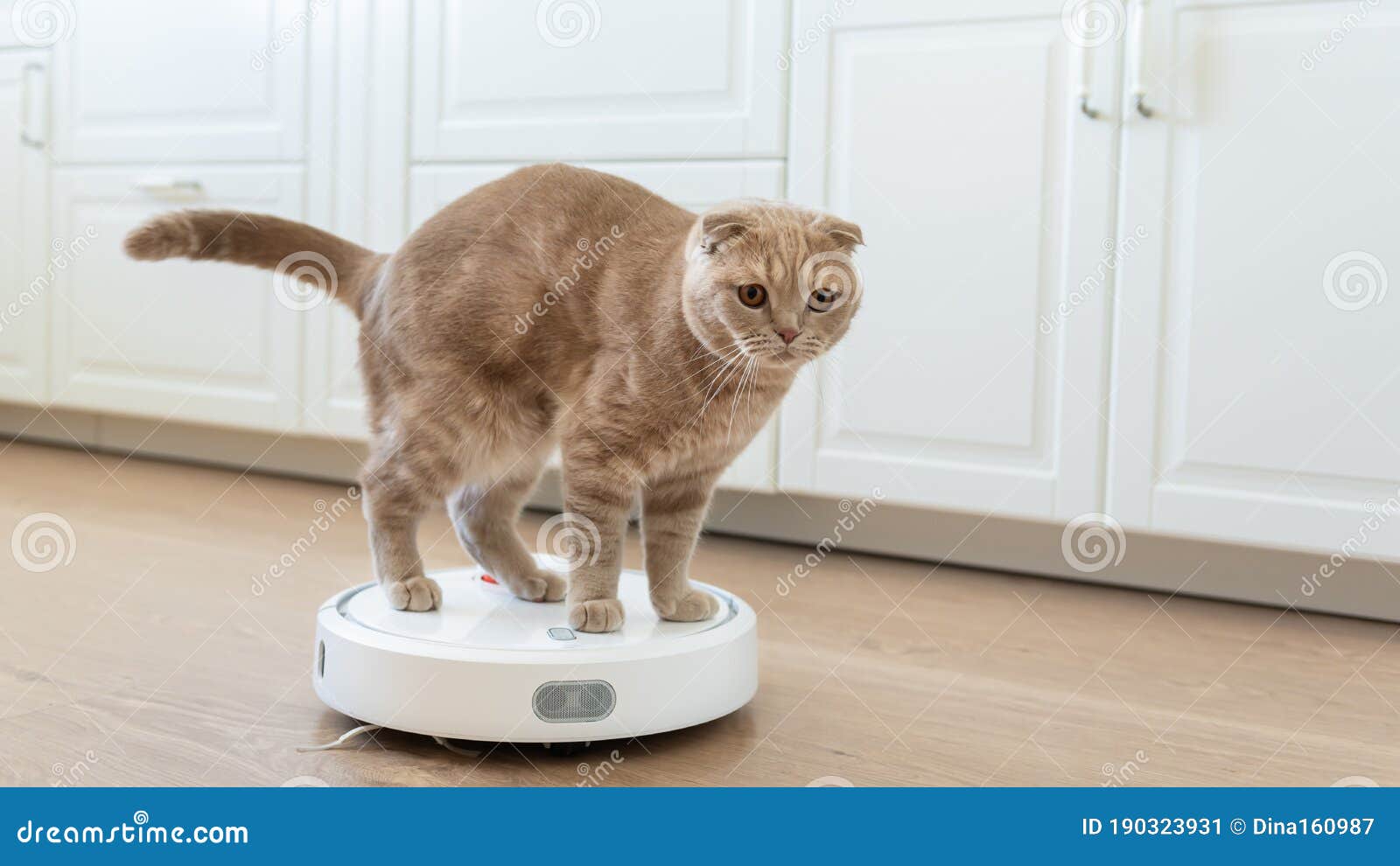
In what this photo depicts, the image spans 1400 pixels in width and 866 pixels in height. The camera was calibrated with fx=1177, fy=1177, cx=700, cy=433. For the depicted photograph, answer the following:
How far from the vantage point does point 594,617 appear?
1.23 metres

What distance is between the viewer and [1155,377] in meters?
1.85

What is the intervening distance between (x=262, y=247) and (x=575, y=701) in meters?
0.63

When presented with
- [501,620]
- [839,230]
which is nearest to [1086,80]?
[839,230]

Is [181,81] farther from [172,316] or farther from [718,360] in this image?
[718,360]

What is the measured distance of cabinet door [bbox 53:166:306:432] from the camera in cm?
259

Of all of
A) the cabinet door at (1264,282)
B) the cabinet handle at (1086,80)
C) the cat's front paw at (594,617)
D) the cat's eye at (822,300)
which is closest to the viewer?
the cat's eye at (822,300)

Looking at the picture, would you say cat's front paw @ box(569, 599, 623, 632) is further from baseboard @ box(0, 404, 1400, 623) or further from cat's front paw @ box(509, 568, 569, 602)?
baseboard @ box(0, 404, 1400, 623)

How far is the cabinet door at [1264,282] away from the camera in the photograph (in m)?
1.71

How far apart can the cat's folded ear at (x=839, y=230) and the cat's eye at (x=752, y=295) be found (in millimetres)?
91

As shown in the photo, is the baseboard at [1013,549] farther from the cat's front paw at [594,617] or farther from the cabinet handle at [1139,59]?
the cat's front paw at [594,617]

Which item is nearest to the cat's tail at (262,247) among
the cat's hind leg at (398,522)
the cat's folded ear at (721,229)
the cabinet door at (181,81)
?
the cat's hind leg at (398,522)

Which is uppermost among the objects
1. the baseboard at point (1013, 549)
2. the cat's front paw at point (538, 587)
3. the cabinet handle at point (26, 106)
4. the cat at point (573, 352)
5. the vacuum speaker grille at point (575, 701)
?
the cabinet handle at point (26, 106)

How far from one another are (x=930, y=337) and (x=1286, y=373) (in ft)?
1.80

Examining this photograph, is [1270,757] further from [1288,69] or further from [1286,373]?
[1288,69]
